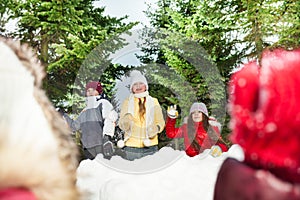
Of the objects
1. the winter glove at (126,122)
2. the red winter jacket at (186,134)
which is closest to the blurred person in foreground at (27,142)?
the winter glove at (126,122)

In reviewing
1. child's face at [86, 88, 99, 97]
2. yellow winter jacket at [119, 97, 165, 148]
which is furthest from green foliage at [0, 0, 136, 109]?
yellow winter jacket at [119, 97, 165, 148]

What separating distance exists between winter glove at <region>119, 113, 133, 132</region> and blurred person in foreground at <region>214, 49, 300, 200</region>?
3010 millimetres

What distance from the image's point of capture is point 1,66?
526mm

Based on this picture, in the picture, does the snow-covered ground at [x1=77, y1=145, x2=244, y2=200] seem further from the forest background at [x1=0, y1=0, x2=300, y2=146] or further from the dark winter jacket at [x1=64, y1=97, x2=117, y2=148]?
the forest background at [x1=0, y1=0, x2=300, y2=146]

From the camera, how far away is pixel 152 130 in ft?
11.2

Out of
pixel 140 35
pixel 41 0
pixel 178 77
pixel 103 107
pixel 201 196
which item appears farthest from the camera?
pixel 140 35

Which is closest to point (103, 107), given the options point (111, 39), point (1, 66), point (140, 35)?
point (111, 39)

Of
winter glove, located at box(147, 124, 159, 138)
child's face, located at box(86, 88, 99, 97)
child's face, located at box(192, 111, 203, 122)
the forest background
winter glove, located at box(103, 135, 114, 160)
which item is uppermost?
the forest background

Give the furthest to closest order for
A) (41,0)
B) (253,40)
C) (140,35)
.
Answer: (140,35) < (253,40) < (41,0)

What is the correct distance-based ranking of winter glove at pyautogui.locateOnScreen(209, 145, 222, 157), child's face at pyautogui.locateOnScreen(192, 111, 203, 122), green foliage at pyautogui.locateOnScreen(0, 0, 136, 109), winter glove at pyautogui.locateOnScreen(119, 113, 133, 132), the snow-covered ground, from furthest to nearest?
green foliage at pyautogui.locateOnScreen(0, 0, 136, 109), child's face at pyautogui.locateOnScreen(192, 111, 203, 122), winter glove at pyautogui.locateOnScreen(119, 113, 133, 132), winter glove at pyautogui.locateOnScreen(209, 145, 222, 157), the snow-covered ground

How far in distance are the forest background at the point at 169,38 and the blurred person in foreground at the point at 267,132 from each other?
5.58 metres

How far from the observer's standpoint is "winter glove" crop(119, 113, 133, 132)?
11.5ft

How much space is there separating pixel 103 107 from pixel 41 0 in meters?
3.19

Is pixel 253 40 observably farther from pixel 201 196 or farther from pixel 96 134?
pixel 201 196
